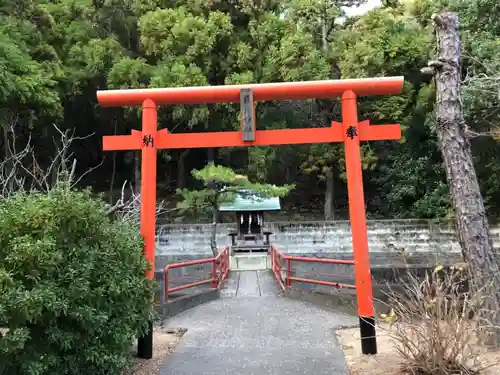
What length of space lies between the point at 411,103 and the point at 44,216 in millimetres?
16342

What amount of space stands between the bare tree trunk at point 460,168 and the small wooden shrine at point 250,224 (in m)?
10.3

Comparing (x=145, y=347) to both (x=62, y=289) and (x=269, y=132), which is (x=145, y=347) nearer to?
(x=62, y=289)

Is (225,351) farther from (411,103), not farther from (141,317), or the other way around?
(411,103)

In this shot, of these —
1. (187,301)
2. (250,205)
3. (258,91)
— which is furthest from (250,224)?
(258,91)

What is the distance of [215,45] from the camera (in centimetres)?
1853

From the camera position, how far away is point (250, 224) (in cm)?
1681

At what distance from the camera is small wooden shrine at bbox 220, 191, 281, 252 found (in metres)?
16.3

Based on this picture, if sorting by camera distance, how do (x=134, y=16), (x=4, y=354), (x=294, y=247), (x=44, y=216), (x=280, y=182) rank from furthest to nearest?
(x=280, y=182) < (x=134, y=16) < (x=294, y=247) < (x=44, y=216) < (x=4, y=354)

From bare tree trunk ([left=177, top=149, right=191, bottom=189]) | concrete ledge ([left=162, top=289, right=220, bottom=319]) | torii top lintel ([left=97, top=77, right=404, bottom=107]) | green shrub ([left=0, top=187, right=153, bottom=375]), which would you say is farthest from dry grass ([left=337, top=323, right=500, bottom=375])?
bare tree trunk ([left=177, top=149, right=191, bottom=189])

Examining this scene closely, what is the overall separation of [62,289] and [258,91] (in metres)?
3.49

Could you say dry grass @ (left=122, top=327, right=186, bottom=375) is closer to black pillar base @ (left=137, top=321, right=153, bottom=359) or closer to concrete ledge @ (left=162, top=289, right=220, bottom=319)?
black pillar base @ (left=137, top=321, right=153, bottom=359)

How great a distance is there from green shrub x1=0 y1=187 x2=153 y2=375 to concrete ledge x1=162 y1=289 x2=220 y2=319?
3714mm

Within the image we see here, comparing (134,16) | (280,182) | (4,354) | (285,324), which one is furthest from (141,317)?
(280,182)

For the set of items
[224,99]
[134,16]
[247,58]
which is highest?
[134,16]
